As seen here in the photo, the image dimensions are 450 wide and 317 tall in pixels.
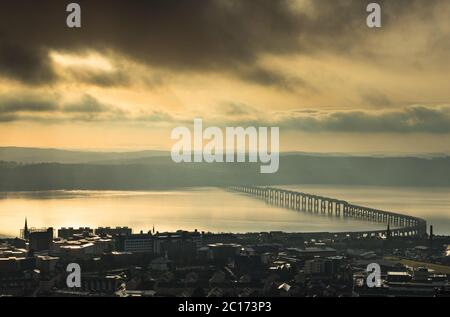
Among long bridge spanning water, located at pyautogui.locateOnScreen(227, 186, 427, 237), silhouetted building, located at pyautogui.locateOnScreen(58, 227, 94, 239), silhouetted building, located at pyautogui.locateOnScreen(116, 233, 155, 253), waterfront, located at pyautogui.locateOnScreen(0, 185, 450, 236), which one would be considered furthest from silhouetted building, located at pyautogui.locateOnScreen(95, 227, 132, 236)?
long bridge spanning water, located at pyautogui.locateOnScreen(227, 186, 427, 237)

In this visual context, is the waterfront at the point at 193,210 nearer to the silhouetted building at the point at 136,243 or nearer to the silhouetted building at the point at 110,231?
the silhouetted building at the point at 110,231

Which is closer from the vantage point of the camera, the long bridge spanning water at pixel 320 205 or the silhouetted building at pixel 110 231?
the silhouetted building at pixel 110 231

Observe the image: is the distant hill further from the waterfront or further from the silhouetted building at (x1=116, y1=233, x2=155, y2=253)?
the silhouetted building at (x1=116, y1=233, x2=155, y2=253)

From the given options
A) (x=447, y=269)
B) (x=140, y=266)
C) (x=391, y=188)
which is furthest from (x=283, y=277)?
(x=391, y=188)

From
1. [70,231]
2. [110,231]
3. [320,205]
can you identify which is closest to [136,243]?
[70,231]

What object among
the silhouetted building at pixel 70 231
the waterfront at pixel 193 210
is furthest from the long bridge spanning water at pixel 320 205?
the silhouetted building at pixel 70 231

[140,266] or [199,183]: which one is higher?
[199,183]

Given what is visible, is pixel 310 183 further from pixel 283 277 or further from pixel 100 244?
pixel 283 277

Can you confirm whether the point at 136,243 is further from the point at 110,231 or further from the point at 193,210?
the point at 193,210
